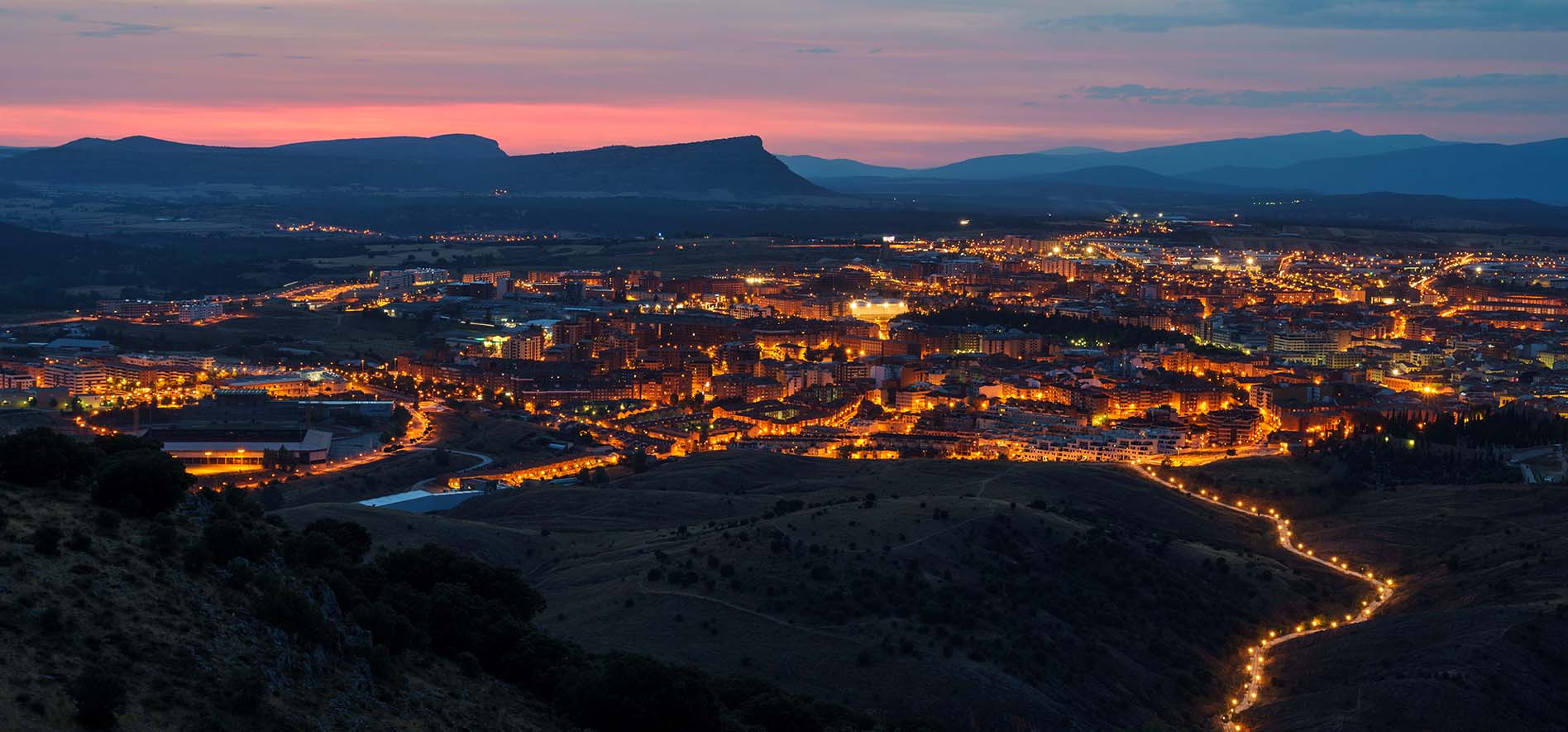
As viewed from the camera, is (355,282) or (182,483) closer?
(182,483)

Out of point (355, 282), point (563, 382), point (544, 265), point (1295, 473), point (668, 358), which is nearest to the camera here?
point (1295, 473)

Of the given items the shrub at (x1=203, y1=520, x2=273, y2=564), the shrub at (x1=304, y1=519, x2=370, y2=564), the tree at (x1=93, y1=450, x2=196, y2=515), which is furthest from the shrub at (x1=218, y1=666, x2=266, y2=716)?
the shrub at (x1=304, y1=519, x2=370, y2=564)

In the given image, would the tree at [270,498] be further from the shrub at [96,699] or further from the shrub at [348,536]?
the shrub at [96,699]

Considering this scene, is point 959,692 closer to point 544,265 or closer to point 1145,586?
point 1145,586

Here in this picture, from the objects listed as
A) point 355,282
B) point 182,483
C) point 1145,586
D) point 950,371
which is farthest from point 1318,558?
point 355,282

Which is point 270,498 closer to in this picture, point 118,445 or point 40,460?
point 118,445

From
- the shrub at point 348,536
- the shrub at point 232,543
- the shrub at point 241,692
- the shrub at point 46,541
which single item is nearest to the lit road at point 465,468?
the shrub at point 348,536
